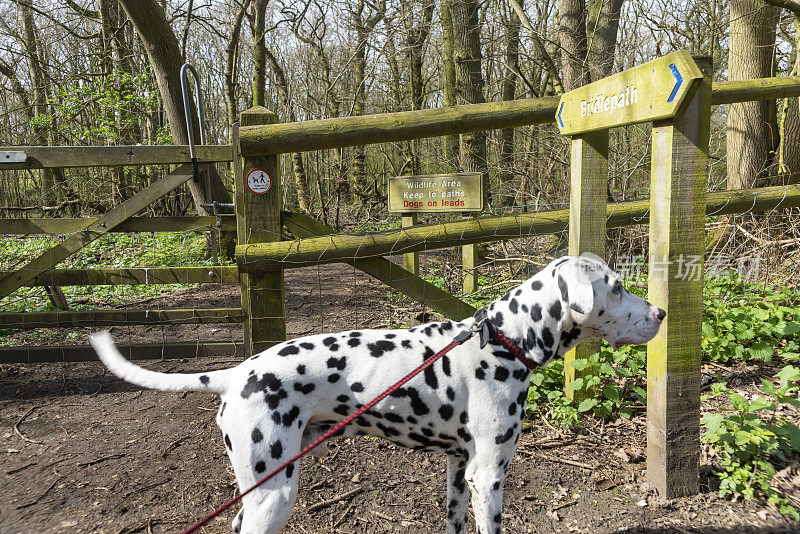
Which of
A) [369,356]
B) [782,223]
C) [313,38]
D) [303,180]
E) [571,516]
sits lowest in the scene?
[571,516]

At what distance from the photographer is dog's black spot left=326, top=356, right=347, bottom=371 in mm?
2436

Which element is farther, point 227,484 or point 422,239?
point 422,239

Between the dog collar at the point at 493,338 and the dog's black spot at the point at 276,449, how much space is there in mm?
929

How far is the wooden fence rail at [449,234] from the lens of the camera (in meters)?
3.90

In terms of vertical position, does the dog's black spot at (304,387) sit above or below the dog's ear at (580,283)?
below

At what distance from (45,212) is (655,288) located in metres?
15.9

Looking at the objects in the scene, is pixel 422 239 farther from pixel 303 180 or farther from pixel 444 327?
pixel 303 180

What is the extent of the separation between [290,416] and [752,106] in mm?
7360

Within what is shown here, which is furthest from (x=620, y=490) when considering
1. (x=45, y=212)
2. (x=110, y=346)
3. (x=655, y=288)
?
(x=45, y=212)

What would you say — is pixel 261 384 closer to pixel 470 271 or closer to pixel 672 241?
pixel 672 241

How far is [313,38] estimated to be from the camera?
17.7 meters

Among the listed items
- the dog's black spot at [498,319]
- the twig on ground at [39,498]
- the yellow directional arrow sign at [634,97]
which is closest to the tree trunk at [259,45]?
the yellow directional arrow sign at [634,97]

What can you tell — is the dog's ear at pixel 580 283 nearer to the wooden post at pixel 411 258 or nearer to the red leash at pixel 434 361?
the red leash at pixel 434 361

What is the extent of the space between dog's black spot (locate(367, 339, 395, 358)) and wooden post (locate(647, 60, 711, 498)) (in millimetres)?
1701
